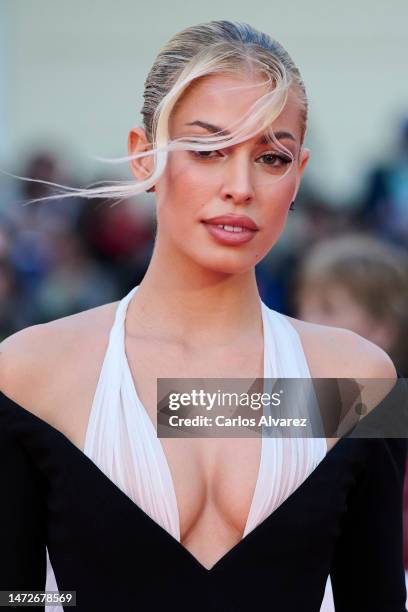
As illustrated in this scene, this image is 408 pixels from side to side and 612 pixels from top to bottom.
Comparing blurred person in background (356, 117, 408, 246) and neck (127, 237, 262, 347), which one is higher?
neck (127, 237, 262, 347)

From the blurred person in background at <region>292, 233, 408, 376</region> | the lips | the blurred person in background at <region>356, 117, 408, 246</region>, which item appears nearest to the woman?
the lips

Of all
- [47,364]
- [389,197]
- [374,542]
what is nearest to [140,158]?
[47,364]

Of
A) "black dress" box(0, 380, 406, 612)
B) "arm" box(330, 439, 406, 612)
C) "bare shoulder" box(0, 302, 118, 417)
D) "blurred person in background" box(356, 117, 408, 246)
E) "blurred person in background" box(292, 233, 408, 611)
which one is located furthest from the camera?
"blurred person in background" box(356, 117, 408, 246)

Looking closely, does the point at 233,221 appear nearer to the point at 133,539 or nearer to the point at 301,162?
the point at 301,162

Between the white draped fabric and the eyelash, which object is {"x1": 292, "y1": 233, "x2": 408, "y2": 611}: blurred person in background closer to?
the white draped fabric

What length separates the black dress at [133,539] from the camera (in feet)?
6.98

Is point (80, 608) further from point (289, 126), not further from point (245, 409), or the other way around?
point (289, 126)

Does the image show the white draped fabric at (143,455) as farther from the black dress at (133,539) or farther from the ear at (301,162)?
the ear at (301,162)

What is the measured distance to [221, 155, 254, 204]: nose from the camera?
2141mm

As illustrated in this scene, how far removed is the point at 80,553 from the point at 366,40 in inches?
228

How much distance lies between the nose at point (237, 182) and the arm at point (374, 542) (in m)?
0.58

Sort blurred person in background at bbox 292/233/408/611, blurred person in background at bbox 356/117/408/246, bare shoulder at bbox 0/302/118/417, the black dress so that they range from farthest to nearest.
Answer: blurred person in background at bbox 356/117/408/246 < blurred person in background at bbox 292/233/408/611 < bare shoulder at bbox 0/302/118/417 < the black dress

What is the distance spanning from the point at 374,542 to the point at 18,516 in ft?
2.47

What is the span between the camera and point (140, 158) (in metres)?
2.34
